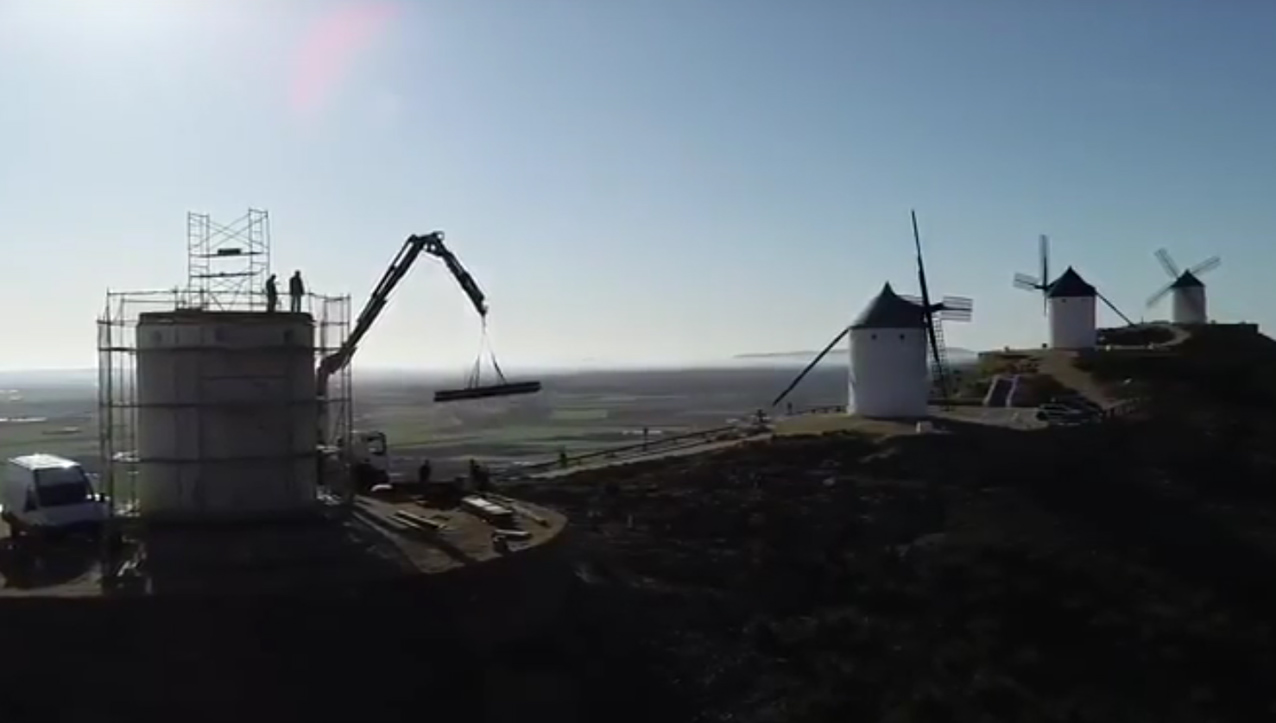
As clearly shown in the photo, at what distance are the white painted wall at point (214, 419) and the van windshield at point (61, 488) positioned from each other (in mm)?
976

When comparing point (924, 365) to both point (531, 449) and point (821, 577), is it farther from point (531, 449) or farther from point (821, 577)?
point (531, 449)

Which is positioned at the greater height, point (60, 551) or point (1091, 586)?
point (60, 551)

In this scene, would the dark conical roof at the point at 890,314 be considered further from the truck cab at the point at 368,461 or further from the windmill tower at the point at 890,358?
the truck cab at the point at 368,461

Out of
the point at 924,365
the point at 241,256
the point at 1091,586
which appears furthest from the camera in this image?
the point at 924,365

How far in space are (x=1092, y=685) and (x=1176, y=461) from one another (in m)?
18.0

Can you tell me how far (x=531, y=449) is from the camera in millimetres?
62312

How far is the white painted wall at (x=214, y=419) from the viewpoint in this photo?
2080cm

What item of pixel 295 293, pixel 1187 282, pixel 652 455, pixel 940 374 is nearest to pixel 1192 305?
pixel 1187 282

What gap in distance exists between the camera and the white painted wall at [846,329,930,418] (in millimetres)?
42031

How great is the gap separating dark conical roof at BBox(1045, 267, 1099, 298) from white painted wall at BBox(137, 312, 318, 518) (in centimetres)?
4440

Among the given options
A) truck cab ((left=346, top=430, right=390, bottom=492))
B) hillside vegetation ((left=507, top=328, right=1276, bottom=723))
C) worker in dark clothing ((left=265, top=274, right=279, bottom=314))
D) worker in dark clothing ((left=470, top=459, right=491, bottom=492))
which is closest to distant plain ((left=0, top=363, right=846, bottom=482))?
truck cab ((left=346, top=430, right=390, bottom=492))

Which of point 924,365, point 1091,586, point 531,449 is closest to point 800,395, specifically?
point 531,449

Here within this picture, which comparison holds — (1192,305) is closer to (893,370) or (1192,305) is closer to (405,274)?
(893,370)

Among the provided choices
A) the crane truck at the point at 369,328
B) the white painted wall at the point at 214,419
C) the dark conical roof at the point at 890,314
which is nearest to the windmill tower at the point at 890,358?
the dark conical roof at the point at 890,314
